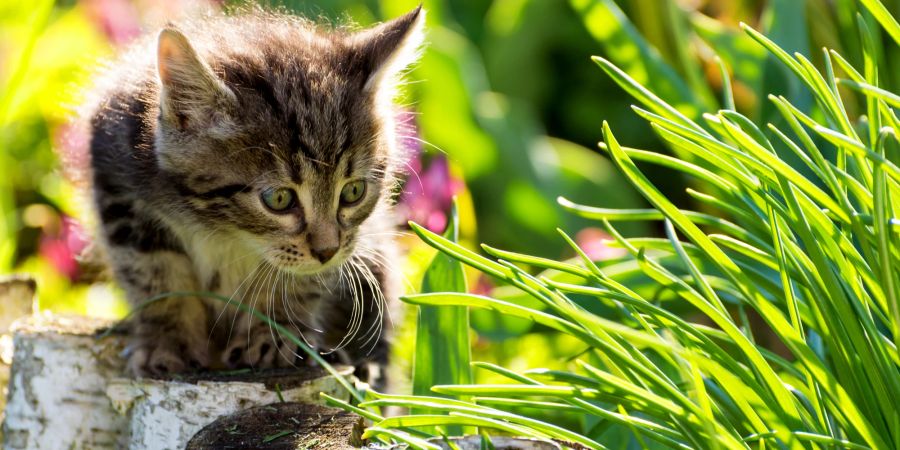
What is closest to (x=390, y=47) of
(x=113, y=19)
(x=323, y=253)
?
(x=323, y=253)

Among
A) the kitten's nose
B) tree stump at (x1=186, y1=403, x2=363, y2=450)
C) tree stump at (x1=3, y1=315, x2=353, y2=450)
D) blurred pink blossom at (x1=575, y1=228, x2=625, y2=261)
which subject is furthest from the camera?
blurred pink blossom at (x1=575, y1=228, x2=625, y2=261)

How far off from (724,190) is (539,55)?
257cm

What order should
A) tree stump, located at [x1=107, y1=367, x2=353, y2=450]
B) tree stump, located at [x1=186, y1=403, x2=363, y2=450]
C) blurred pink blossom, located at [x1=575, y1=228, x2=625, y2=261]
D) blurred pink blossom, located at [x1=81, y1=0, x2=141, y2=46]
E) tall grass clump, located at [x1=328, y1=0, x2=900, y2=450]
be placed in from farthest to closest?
blurred pink blossom, located at [x1=81, y1=0, x2=141, y2=46] < blurred pink blossom, located at [x1=575, y1=228, x2=625, y2=261] < tree stump, located at [x1=107, y1=367, x2=353, y2=450] < tree stump, located at [x1=186, y1=403, x2=363, y2=450] < tall grass clump, located at [x1=328, y1=0, x2=900, y2=450]

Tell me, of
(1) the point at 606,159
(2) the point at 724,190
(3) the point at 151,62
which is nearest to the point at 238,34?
(3) the point at 151,62

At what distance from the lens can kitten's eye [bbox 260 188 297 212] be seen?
64.3 inches

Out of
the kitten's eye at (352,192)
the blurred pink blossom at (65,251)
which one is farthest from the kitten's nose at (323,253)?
the blurred pink blossom at (65,251)

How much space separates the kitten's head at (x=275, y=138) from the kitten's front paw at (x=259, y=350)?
0.50 ft

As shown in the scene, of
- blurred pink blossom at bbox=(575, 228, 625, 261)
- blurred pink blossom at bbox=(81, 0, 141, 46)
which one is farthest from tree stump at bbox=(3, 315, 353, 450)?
blurred pink blossom at bbox=(81, 0, 141, 46)

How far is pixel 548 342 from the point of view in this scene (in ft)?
9.16

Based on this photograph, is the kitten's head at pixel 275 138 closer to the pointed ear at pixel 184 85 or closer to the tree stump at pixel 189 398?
the pointed ear at pixel 184 85

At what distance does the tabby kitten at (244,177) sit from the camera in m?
1.63

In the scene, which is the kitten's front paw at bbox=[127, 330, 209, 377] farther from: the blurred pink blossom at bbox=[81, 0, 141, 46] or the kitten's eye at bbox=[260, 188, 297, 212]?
the blurred pink blossom at bbox=[81, 0, 141, 46]

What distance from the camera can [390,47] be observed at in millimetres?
1730

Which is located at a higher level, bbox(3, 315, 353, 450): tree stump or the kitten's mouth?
the kitten's mouth
